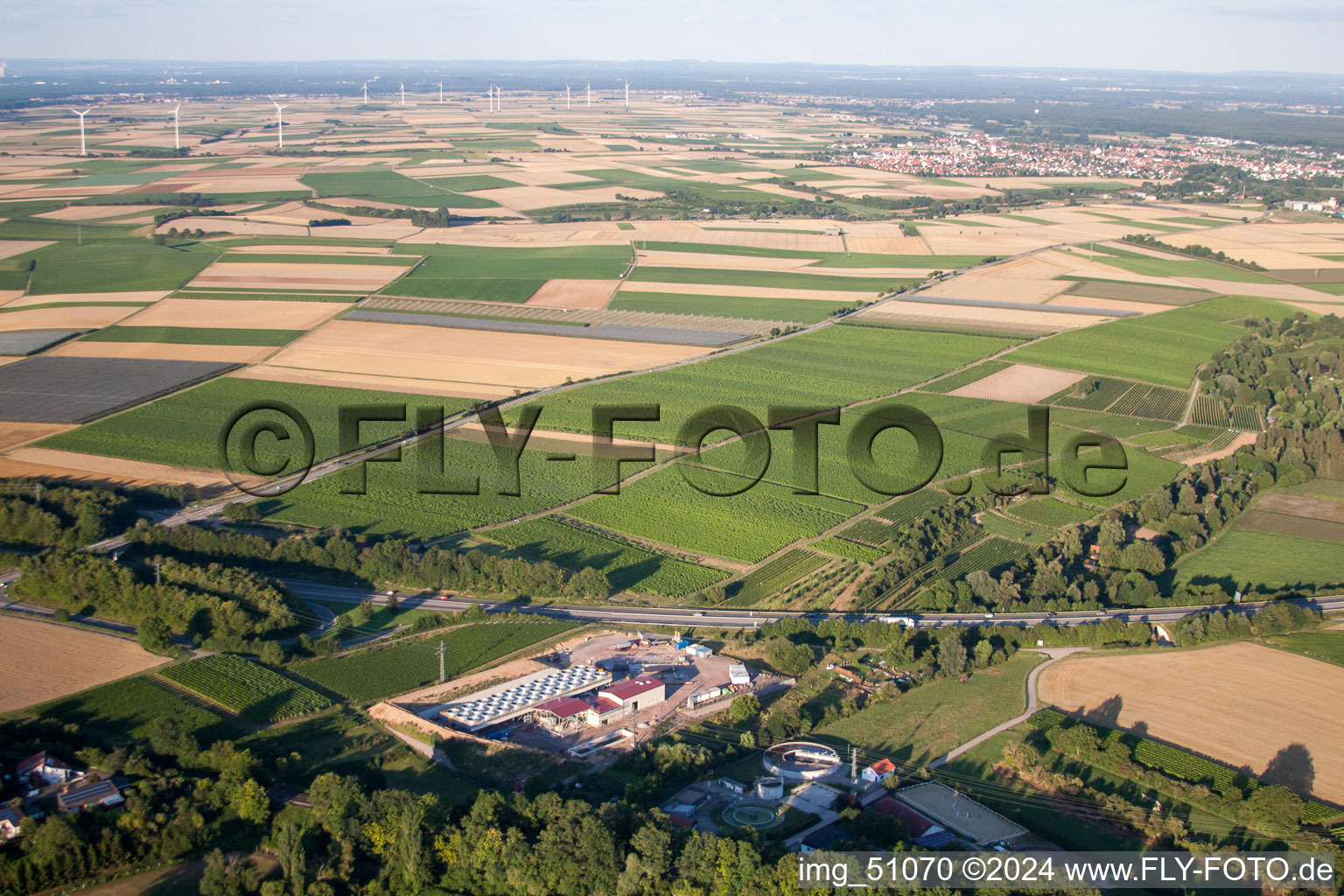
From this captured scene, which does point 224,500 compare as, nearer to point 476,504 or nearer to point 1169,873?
point 476,504

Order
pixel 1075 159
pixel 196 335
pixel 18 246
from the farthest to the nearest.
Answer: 1. pixel 1075 159
2. pixel 18 246
3. pixel 196 335

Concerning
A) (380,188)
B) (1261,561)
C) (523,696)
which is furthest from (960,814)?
(380,188)

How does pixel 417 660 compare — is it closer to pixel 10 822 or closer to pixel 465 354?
pixel 10 822

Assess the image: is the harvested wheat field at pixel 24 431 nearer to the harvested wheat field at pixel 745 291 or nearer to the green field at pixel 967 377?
the harvested wheat field at pixel 745 291

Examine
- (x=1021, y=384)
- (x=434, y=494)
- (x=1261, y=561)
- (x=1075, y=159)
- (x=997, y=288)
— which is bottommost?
(x=1261, y=561)

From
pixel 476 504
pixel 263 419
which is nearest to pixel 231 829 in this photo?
pixel 476 504

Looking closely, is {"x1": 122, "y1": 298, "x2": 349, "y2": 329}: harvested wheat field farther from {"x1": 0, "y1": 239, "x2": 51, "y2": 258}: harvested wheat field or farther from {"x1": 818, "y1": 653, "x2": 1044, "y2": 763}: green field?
{"x1": 818, "y1": 653, "x2": 1044, "y2": 763}: green field
